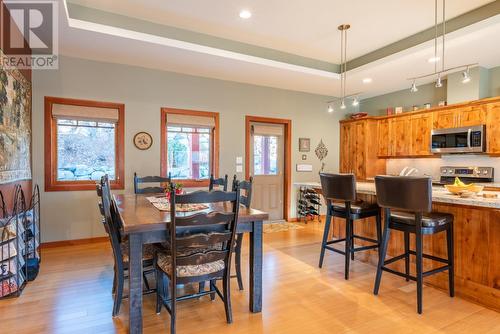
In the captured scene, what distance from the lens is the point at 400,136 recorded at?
5.46m

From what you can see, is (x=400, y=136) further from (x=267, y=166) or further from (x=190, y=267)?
(x=190, y=267)

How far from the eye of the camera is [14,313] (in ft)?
7.45

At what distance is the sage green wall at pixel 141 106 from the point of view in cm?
392

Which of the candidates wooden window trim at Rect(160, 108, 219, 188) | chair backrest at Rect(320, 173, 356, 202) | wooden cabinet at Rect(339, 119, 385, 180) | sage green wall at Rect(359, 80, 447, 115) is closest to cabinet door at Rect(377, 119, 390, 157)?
wooden cabinet at Rect(339, 119, 385, 180)

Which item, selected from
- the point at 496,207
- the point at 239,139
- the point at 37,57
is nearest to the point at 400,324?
the point at 496,207

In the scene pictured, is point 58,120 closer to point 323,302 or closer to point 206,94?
point 206,94

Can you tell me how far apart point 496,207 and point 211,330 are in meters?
2.23

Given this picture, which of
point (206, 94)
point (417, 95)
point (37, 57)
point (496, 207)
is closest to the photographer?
point (496, 207)

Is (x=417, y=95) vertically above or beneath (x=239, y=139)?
above

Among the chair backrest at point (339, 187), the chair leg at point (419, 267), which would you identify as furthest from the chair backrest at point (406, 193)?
the chair backrest at point (339, 187)

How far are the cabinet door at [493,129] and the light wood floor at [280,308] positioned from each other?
2.72m

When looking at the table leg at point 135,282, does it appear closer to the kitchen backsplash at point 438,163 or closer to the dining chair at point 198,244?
the dining chair at point 198,244

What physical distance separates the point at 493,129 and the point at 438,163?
3.61ft

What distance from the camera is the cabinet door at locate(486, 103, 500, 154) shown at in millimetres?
4094
